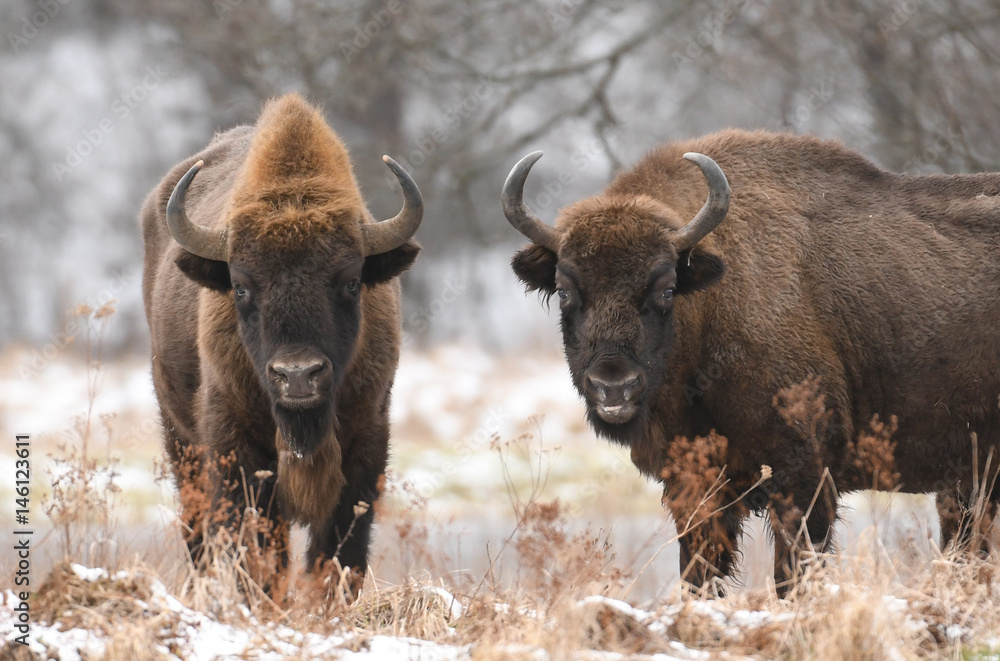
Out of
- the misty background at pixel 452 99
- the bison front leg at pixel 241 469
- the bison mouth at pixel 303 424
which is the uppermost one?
the misty background at pixel 452 99

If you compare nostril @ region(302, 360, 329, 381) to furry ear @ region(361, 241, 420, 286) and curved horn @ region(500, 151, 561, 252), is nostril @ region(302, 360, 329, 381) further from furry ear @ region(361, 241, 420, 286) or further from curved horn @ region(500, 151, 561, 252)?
curved horn @ region(500, 151, 561, 252)

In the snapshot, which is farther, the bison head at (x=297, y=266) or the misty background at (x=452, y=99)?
the misty background at (x=452, y=99)

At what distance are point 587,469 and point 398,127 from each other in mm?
8133

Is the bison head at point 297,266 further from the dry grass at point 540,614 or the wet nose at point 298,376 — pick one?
the dry grass at point 540,614

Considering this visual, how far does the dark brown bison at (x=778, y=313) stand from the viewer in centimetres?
646

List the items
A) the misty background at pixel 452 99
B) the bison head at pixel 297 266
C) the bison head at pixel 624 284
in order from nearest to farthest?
the bison head at pixel 297 266, the bison head at pixel 624 284, the misty background at pixel 452 99

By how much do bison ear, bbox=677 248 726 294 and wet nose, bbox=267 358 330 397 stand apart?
216cm

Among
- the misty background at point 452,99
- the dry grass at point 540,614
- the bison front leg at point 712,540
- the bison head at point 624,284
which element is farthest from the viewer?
the misty background at point 452,99

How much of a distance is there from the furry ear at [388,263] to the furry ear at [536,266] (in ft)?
2.15

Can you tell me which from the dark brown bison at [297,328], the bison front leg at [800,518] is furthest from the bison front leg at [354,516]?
the bison front leg at [800,518]

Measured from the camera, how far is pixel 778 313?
266 inches

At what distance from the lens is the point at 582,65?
52.4 ft

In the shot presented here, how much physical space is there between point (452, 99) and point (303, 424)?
14.2m

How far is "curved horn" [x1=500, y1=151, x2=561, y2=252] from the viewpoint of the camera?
264 inches
